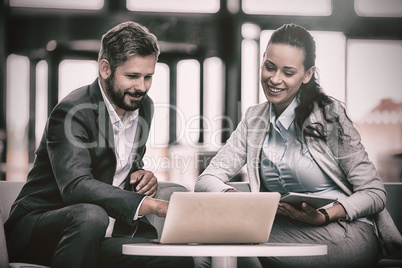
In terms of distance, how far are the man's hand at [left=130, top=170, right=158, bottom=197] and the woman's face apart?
648mm

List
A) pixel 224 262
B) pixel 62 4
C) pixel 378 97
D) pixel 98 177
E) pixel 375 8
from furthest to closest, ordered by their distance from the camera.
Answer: pixel 375 8, pixel 62 4, pixel 378 97, pixel 98 177, pixel 224 262

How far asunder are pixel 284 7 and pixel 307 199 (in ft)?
15.1

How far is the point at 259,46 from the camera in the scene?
605 centimetres

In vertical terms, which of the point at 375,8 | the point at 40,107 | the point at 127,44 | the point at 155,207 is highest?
the point at 375,8

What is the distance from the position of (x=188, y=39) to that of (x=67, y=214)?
4604mm

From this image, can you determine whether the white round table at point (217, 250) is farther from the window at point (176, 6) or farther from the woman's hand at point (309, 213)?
the window at point (176, 6)

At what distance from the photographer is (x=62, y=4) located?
19.6ft

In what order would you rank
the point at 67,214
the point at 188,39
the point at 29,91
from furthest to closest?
1. the point at 188,39
2. the point at 29,91
3. the point at 67,214

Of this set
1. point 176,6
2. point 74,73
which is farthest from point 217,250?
point 176,6

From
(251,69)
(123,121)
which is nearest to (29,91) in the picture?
(251,69)

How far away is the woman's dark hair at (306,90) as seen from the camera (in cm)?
238

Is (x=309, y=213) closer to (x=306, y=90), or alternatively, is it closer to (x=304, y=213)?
(x=304, y=213)

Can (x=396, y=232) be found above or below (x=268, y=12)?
below

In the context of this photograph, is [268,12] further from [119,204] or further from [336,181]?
[119,204]
